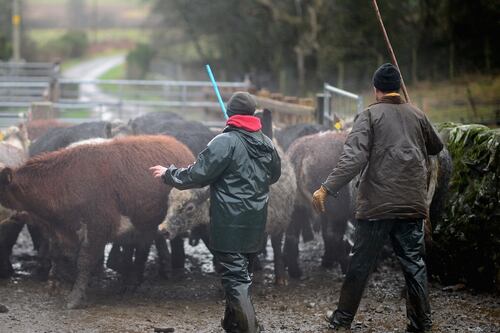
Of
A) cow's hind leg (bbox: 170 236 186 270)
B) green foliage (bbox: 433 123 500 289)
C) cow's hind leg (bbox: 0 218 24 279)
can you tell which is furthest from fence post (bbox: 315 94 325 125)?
cow's hind leg (bbox: 0 218 24 279)

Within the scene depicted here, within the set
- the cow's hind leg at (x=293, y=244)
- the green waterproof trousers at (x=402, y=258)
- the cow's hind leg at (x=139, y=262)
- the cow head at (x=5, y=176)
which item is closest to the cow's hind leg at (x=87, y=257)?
the cow's hind leg at (x=139, y=262)

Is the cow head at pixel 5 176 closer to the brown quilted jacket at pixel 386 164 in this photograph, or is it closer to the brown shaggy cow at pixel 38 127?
the brown quilted jacket at pixel 386 164

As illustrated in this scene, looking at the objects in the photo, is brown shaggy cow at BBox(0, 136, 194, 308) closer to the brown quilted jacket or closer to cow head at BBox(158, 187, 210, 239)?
cow head at BBox(158, 187, 210, 239)

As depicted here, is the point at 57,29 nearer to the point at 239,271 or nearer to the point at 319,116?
the point at 319,116

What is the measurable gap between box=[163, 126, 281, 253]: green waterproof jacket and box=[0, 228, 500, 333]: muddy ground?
1146mm

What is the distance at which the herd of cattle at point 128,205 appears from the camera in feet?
28.7

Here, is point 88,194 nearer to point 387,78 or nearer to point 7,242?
point 7,242

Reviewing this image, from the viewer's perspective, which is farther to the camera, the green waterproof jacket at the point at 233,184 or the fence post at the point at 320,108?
the fence post at the point at 320,108

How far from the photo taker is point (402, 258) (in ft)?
23.2

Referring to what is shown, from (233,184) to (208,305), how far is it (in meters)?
2.22

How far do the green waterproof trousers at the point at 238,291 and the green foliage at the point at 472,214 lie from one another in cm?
281

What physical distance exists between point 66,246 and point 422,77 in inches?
790

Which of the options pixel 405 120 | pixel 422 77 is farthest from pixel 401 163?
pixel 422 77

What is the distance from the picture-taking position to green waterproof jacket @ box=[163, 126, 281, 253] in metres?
6.90
